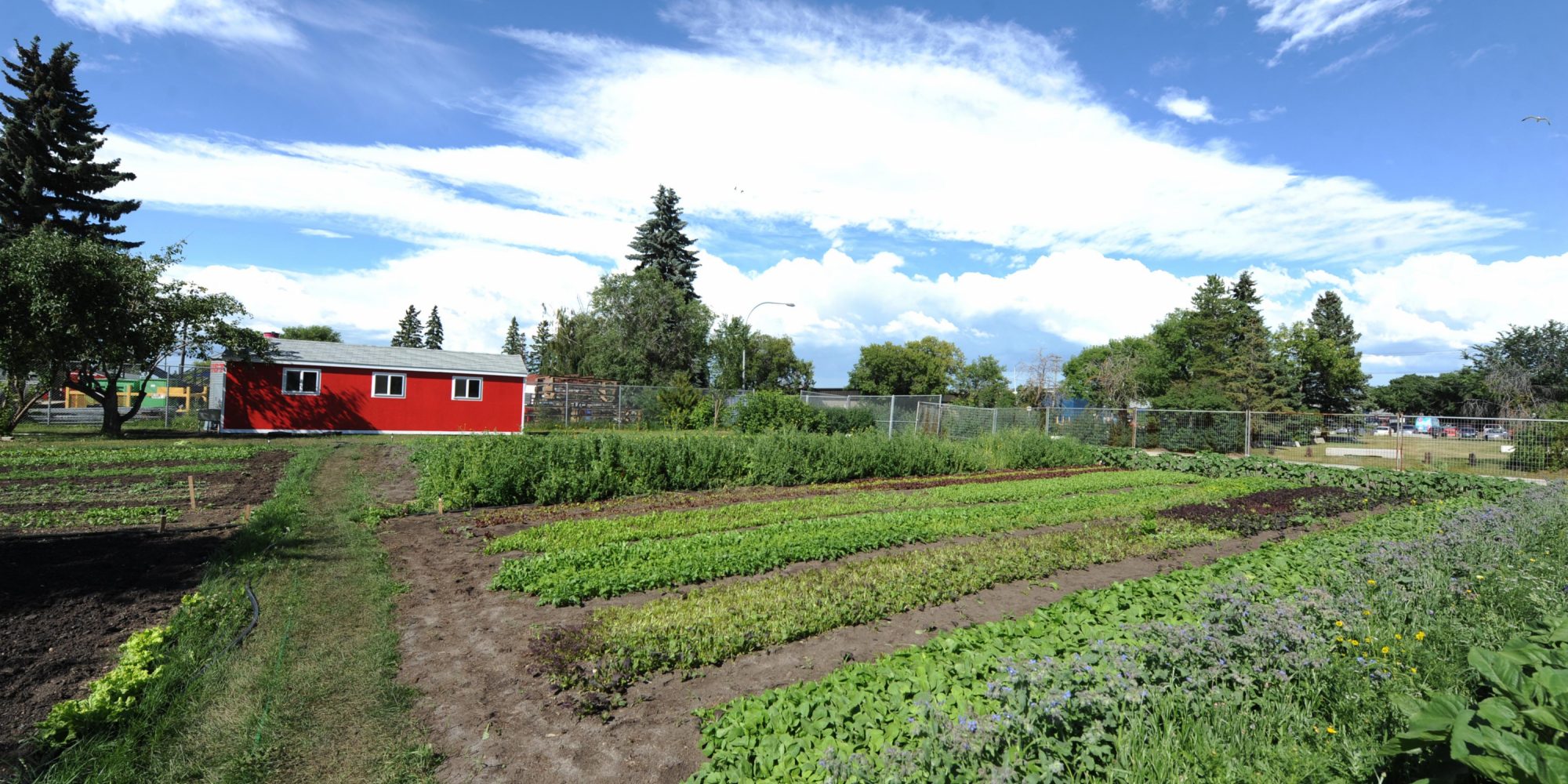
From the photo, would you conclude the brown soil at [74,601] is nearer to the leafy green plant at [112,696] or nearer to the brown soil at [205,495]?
the leafy green plant at [112,696]

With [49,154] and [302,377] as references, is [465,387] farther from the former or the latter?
[49,154]

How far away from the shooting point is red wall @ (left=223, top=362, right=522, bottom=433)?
83.6ft

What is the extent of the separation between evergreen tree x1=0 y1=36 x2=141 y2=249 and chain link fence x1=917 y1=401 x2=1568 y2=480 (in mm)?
40709

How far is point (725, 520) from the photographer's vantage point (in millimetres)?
11336

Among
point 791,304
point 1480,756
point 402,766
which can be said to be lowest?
point 402,766

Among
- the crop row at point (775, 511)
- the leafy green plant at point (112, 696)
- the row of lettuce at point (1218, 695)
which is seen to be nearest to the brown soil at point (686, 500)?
the crop row at point (775, 511)

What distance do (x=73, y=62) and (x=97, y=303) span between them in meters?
20.7

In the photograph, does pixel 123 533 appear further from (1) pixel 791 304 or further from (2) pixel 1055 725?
(1) pixel 791 304

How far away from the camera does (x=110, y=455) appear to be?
1731 centimetres

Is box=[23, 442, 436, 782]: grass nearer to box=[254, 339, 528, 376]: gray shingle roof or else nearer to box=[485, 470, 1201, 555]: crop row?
box=[485, 470, 1201, 555]: crop row

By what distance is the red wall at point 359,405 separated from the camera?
25.5m

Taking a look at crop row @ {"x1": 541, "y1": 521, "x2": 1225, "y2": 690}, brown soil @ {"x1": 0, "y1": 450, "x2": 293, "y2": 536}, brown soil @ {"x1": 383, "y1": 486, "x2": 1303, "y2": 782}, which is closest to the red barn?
brown soil @ {"x1": 0, "y1": 450, "x2": 293, "y2": 536}

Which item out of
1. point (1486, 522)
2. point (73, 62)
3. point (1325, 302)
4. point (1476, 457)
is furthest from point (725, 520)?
point (1325, 302)

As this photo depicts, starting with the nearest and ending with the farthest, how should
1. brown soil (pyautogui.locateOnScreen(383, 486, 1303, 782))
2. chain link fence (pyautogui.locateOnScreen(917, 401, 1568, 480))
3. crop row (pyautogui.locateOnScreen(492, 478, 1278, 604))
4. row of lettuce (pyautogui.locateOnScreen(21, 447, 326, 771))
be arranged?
1. row of lettuce (pyautogui.locateOnScreen(21, 447, 326, 771))
2. brown soil (pyautogui.locateOnScreen(383, 486, 1303, 782))
3. crop row (pyautogui.locateOnScreen(492, 478, 1278, 604))
4. chain link fence (pyautogui.locateOnScreen(917, 401, 1568, 480))
